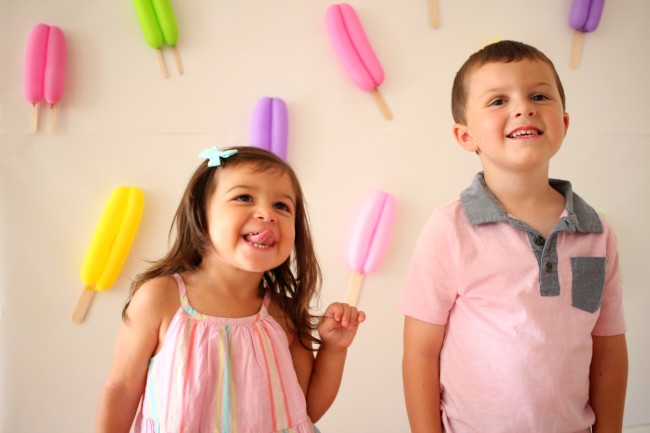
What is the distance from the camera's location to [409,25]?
1646 mm

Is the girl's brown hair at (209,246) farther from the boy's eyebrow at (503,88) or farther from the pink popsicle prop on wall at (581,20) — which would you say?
the pink popsicle prop on wall at (581,20)

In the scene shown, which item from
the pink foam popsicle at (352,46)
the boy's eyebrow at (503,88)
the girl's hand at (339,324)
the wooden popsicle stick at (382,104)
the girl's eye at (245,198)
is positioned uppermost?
the pink foam popsicle at (352,46)

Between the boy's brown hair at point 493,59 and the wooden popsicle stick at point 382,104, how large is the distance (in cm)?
56

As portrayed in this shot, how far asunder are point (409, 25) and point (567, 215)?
3.11 feet

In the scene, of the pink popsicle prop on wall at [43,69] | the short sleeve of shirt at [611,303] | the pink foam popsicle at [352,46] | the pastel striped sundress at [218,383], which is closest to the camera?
the pastel striped sundress at [218,383]

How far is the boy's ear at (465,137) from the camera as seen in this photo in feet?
3.23

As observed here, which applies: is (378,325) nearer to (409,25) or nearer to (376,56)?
(376,56)

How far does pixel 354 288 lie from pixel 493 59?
0.83 metres

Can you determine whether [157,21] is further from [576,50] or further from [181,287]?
[576,50]

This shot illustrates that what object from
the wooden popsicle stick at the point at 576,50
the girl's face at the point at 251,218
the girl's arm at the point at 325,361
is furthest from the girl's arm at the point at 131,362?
the wooden popsicle stick at the point at 576,50

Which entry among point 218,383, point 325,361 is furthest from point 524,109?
point 218,383

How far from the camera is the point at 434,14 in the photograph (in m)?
1.64

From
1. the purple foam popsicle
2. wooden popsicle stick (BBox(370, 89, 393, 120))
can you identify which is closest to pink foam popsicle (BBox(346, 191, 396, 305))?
wooden popsicle stick (BBox(370, 89, 393, 120))

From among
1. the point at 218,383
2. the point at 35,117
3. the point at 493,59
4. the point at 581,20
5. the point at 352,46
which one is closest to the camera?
the point at 218,383
